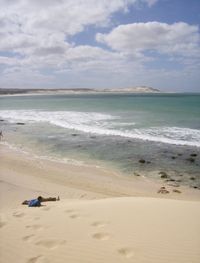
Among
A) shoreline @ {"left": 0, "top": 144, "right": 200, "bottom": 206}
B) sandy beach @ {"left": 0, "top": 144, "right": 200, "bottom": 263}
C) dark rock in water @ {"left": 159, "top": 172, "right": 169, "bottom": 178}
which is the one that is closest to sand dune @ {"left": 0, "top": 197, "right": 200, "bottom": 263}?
sandy beach @ {"left": 0, "top": 144, "right": 200, "bottom": 263}

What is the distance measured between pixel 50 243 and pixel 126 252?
1.37 meters

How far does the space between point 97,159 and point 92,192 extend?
579 cm

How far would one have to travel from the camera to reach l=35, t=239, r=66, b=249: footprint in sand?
5449 millimetres

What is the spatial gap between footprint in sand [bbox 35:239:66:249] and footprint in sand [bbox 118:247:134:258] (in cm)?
104

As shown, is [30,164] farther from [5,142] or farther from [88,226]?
[88,226]

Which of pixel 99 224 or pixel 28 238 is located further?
pixel 99 224

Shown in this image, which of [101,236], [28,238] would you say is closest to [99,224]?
[101,236]

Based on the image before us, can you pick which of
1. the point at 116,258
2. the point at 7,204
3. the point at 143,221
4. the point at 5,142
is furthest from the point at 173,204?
the point at 5,142

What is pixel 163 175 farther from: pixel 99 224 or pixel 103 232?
pixel 103 232

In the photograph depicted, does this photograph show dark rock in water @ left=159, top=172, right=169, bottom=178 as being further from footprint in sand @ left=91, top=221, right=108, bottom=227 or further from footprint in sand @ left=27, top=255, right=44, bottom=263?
footprint in sand @ left=27, top=255, right=44, bottom=263

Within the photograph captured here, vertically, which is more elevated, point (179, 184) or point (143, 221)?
point (143, 221)

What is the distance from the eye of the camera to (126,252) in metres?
5.18

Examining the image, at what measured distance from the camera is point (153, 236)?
5695 mm

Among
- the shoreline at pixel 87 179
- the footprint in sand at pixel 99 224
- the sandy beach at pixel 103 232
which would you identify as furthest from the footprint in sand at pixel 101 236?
the shoreline at pixel 87 179
